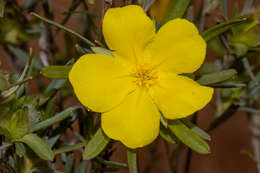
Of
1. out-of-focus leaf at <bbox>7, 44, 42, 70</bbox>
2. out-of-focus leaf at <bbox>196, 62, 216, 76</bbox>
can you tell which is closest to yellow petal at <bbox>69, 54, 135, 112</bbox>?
out-of-focus leaf at <bbox>196, 62, 216, 76</bbox>

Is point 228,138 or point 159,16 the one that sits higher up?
point 159,16

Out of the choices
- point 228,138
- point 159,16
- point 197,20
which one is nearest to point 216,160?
point 228,138

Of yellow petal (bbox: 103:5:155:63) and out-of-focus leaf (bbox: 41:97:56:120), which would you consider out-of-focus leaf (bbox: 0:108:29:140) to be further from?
yellow petal (bbox: 103:5:155:63)

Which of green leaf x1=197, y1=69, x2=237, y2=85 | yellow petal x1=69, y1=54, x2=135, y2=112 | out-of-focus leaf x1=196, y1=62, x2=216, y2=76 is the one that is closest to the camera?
yellow petal x1=69, y1=54, x2=135, y2=112

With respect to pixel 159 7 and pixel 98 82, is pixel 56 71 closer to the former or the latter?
pixel 98 82

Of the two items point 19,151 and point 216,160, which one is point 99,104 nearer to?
point 19,151
